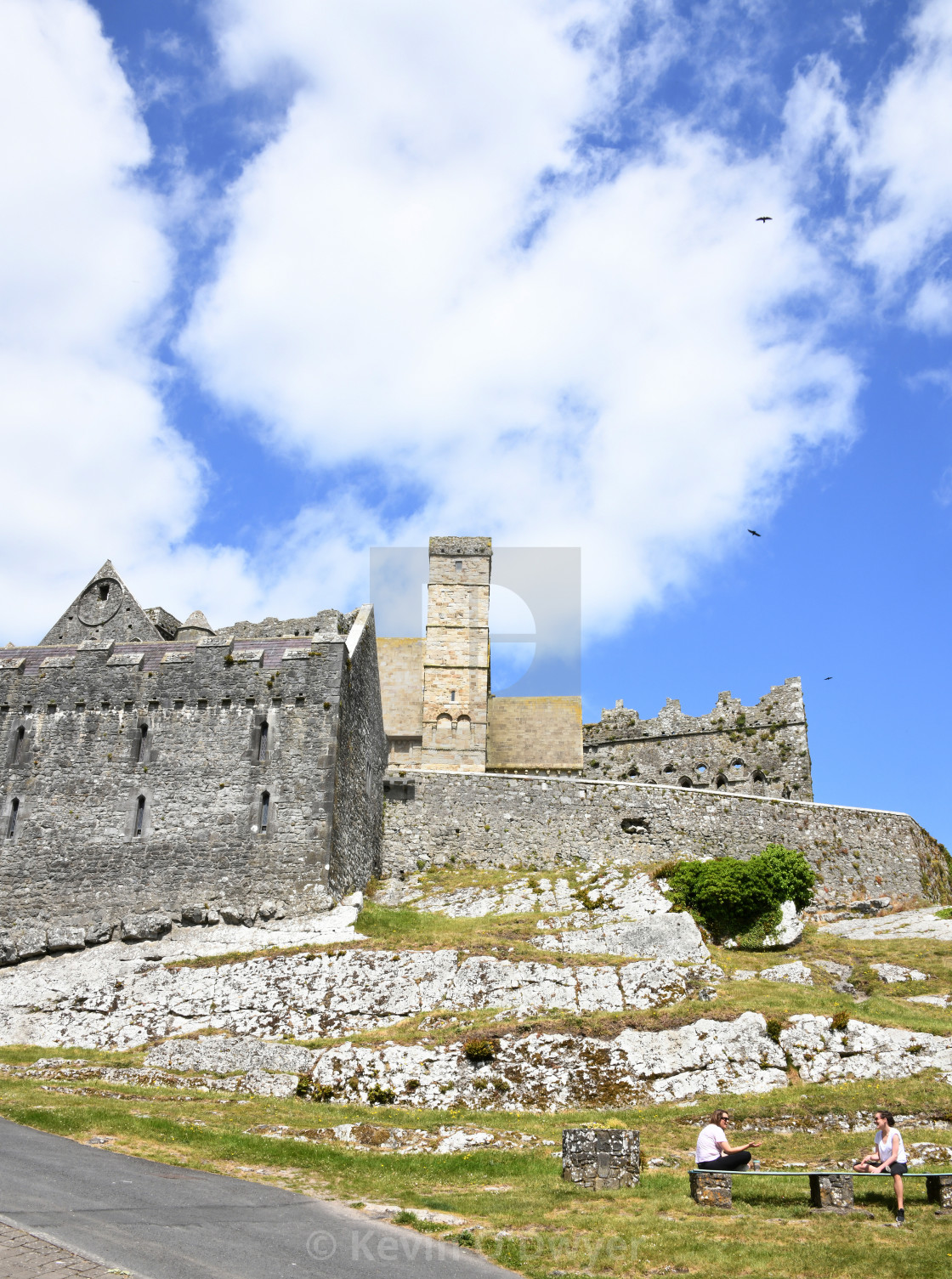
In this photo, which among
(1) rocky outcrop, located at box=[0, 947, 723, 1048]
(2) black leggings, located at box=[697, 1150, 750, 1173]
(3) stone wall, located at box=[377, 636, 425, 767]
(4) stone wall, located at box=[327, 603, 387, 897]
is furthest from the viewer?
(3) stone wall, located at box=[377, 636, 425, 767]

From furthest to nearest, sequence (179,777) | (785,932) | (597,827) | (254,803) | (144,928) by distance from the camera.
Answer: (597,827)
(785,932)
(179,777)
(254,803)
(144,928)

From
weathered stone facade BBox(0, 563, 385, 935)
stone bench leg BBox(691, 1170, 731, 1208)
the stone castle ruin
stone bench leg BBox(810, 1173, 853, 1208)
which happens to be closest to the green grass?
stone bench leg BBox(691, 1170, 731, 1208)

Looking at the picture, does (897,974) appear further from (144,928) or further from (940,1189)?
(144,928)

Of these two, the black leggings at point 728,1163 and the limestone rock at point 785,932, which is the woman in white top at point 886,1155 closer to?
the black leggings at point 728,1163

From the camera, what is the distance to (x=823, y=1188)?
13.9 metres

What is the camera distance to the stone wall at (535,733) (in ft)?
182

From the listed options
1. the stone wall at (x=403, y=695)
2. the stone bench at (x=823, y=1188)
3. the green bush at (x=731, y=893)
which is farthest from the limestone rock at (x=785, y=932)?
the stone wall at (x=403, y=695)

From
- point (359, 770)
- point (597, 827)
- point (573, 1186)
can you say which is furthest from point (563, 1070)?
point (597, 827)

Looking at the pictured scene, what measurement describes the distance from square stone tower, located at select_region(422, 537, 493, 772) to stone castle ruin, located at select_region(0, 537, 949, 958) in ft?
32.8

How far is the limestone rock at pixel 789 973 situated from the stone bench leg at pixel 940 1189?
12.7 m

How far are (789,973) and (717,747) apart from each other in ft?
99.3

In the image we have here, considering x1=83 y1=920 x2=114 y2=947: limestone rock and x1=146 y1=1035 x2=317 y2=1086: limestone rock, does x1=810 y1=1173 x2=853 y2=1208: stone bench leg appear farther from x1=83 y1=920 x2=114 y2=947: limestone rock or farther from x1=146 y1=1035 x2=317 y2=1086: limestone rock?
x1=83 y1=920 x2=114 y2=947: limestone rock

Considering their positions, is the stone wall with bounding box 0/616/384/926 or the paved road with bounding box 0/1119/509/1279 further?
the stone wall with bounding box 0/616/384/926

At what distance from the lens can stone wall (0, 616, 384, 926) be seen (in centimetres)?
3100
